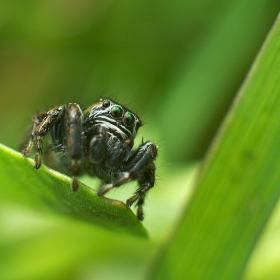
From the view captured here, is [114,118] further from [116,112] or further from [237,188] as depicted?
[237,188]

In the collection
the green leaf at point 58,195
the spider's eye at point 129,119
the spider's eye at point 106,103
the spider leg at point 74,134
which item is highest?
the spider's eye at point 106,103

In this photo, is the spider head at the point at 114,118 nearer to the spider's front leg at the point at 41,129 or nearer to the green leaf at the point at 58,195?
the spider's front leg at the point at 41,129

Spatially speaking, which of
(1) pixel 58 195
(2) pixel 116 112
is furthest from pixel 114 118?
(1) pixel 58 195

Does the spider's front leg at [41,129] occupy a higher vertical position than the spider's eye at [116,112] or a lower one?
lower

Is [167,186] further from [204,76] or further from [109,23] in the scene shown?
[109,23]

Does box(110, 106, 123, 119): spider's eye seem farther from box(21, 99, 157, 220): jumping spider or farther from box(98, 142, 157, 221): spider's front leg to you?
box(98, 142, 157, 221): spider's front leg

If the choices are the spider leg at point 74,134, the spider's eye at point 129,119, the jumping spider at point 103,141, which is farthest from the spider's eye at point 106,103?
the spider leg at point 74,134

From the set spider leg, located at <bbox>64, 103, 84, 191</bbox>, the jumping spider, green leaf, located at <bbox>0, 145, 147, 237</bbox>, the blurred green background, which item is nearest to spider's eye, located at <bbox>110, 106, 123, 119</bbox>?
the jumping spider
